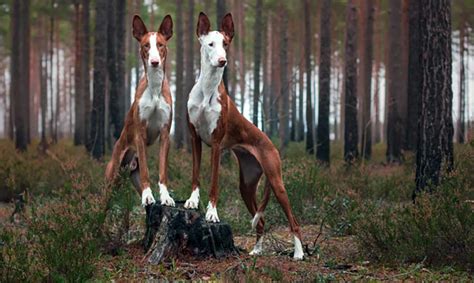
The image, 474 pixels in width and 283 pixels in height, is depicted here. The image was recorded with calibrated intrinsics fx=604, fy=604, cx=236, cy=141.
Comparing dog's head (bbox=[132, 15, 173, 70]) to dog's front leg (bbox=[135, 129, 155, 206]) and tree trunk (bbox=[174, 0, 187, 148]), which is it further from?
tree trunk (bbox=[174, 0, 187, 148])

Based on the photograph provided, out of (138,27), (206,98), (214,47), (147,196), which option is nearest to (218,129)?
(206,98)

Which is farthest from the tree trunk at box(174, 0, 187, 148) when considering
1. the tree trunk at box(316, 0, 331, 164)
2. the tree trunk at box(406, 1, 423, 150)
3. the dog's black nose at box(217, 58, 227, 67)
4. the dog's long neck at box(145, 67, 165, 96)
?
the dog's black nose at box(217, 58, 227, 67)

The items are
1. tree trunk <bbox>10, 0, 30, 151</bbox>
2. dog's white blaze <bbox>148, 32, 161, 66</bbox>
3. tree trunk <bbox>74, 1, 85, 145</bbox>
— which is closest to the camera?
dog's white blaze <bbox>148, 32, 161, 66</bbox>

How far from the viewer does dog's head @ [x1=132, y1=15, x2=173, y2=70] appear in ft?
18.7

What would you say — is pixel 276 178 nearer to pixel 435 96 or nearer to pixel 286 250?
pixel 286 250

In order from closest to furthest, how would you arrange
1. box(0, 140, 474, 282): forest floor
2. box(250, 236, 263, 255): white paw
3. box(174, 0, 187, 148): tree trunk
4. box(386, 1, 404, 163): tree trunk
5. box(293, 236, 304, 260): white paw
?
box(0, 140, 474, 282): forest floor, box(293, 236, 304, 260): white paw, box(250, 236, 263, 255): white paw, box(386, 1, 404, 163): tree trunk, box(174, 0, 187, 148): tree trunk

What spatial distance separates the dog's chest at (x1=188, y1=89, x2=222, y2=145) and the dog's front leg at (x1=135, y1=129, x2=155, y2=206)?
553 mm

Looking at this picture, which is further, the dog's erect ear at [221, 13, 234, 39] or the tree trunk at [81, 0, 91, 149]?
the tree trunk at [81, 0, 91, 149]

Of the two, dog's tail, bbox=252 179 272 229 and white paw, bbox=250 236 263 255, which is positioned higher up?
dog's tail, bbox=252 179 272 229

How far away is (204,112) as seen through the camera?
574cm

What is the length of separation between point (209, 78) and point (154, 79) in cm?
55

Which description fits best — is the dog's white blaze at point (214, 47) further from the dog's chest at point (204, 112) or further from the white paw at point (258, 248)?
the white paw at point (258, 248)

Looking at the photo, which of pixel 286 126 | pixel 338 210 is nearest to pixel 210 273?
pixel 338 210

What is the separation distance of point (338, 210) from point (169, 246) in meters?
2.79
